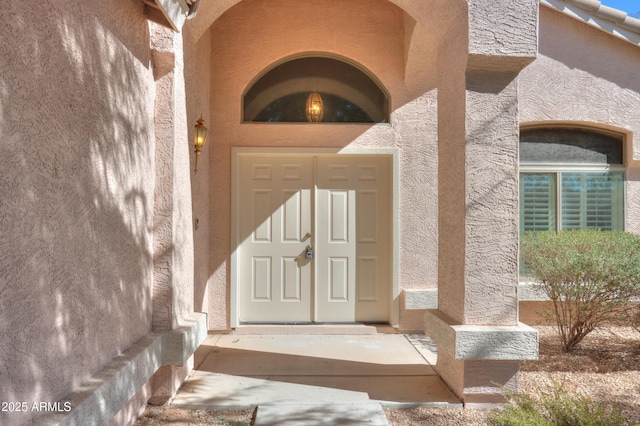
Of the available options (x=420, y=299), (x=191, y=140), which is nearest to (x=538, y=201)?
(x=420, y=299)

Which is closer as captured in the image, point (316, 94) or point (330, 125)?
point (330, 125)

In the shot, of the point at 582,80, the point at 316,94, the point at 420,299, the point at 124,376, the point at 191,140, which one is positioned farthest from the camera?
the point at 582,80

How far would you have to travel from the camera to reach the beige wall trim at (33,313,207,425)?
8.44ft

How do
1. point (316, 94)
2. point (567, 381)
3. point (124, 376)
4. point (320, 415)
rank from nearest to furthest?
point (124, 376), point (320, 415), point (567, 381), point (316, 94)

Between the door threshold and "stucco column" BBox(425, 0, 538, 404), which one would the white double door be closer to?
the door threshold

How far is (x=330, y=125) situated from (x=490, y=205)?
319 cm

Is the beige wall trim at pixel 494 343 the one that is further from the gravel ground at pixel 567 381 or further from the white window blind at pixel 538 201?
the white window blind at pixel 538 201

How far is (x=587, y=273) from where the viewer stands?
17.6 feet

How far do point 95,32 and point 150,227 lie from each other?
1.67 meters

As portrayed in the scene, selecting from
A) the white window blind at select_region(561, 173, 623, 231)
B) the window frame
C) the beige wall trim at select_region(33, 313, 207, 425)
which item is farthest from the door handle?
the white window blind at select_region(561, 173, 623, 231)

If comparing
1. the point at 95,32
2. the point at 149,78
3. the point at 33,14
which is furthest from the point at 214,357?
the point at 33,14

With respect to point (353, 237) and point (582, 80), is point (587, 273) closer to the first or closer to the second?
point (353, 237)

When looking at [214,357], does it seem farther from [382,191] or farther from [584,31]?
[584,31]

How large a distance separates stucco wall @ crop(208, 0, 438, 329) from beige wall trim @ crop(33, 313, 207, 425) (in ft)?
8.39
